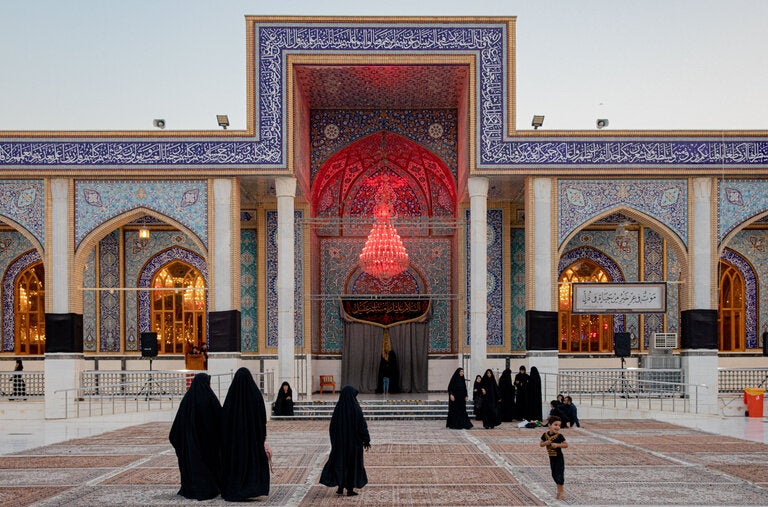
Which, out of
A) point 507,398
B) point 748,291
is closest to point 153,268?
point 507,398

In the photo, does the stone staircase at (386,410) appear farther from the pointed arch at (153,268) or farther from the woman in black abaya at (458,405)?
the pointed arch at (153,268)

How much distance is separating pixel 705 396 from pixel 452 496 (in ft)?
24.6

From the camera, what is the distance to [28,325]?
53.1ft

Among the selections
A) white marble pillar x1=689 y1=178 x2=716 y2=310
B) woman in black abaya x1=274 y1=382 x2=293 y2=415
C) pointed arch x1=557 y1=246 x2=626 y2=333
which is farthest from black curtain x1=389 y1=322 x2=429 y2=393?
white marble pillar x1=689 y1=178 x2=716 y2=310

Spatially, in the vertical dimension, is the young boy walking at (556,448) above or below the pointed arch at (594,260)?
below

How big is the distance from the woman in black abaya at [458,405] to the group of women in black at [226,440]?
5.33 meters

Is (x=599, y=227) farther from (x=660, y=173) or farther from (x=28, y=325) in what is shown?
(x=28, y=325)

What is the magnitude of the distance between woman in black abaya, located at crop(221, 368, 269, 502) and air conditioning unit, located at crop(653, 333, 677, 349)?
10.4 m

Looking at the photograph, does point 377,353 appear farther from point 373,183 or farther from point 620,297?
point 620,297

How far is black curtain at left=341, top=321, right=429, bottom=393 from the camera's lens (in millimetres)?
15992

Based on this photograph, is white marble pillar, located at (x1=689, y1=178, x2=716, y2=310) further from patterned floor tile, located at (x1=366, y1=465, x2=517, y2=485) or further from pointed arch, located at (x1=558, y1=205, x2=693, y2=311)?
patterned floor tile, located at (x1=366, y1=465, x2=517, y2=485)

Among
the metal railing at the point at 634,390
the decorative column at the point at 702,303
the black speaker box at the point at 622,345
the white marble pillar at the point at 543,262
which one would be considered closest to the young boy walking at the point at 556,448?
the metal railing at the point at 634,390

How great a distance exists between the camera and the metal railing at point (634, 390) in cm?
1282

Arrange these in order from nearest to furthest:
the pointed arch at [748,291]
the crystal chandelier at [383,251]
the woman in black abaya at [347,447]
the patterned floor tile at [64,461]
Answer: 1. the woman in black abaya at [347,447]
2. the patterned floor tile at [64,461]
3. the crystal chandelier at [383,251]
4. the pointed arch at [748,291]
